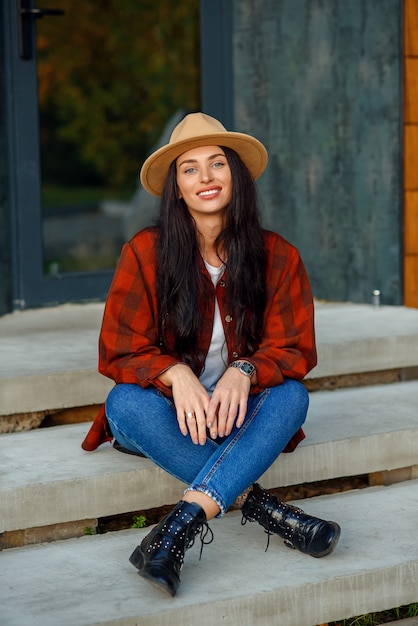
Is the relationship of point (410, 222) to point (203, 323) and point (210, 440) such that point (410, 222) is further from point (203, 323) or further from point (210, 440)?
point (210, 440)

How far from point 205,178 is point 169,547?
1.03m


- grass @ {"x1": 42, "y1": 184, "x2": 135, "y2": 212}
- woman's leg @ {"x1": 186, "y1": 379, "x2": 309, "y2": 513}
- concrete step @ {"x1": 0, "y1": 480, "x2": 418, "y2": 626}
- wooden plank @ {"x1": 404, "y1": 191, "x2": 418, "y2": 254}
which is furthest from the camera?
grass @ {"x1": 42, "y1": 184, "x2": 135, "y2": 212}

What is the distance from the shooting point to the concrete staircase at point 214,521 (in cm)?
259

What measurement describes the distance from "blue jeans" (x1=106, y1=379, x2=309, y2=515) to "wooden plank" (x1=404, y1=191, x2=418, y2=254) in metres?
2.16

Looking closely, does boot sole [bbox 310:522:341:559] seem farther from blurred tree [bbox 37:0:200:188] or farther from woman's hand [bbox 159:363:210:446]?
blurred tree [bbox 37:0:200:188]

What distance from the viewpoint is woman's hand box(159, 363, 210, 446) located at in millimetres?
2777

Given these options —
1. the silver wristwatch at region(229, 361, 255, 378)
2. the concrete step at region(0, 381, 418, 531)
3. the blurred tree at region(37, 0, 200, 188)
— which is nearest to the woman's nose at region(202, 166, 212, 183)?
the silver wristwatch at region(229, 361, 255, 378)

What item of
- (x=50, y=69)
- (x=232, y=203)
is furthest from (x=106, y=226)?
(x=232, y=203)

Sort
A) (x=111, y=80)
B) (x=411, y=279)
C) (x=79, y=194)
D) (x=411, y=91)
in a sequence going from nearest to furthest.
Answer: (x=411, y=91) < (x=411, y=279) < (x=111, y=80) < (x=79, y=194)

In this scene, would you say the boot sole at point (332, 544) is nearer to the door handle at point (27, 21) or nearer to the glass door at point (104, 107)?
the door handle at point (27, 21)

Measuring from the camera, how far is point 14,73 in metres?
4.61

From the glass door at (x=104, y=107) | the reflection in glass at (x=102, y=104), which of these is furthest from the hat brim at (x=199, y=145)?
the reflection in glass at (x=102, y=104)

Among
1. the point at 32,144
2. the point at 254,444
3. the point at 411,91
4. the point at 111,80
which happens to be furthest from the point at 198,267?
the point at 111,80

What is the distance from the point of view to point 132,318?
2.95 m
